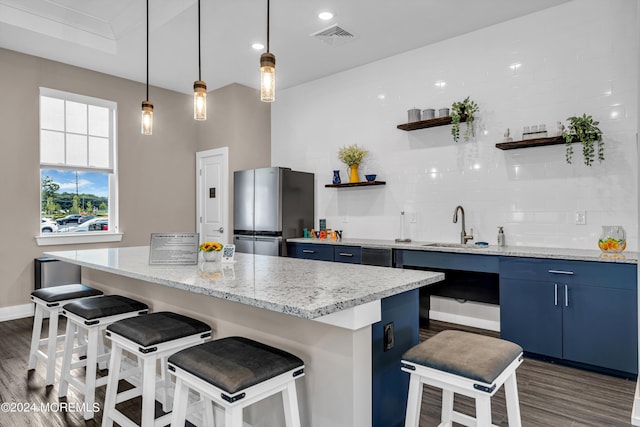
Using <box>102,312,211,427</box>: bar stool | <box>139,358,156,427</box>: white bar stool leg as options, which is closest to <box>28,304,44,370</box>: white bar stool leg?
<box>102,312,211,427</box>: bar stool

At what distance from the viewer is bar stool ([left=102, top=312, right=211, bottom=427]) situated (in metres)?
1.81

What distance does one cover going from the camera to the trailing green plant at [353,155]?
4812mm

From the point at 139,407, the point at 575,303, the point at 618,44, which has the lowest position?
the point at 139,407

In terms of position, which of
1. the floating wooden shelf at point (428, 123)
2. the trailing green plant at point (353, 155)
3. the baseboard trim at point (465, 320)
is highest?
the floating wooden shelf at point (428, 123)

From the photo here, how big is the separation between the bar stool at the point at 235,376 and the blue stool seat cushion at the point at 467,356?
0.48m

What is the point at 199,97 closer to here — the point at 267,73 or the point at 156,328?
the point at 267,73

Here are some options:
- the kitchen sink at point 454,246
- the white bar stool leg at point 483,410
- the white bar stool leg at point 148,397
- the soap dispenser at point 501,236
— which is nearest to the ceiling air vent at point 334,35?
the kitchen sink at point 454,246

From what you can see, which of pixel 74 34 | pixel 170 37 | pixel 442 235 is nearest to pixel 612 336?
pixel 442 235

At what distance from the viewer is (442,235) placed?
4.23 metres

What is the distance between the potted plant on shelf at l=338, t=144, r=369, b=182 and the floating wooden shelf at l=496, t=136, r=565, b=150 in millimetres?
1597

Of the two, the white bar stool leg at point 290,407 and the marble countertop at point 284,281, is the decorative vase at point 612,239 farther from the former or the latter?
the white bar stool leg at point 290,407

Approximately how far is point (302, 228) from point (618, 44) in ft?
12.0

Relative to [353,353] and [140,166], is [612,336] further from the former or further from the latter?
[140,166]

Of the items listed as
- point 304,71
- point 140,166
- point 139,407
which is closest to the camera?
point 139,407
